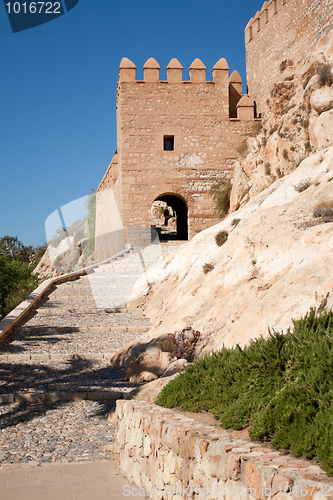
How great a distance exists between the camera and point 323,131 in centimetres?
1142

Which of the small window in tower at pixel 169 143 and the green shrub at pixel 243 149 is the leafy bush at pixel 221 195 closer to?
the green shrub at pixel 243 149

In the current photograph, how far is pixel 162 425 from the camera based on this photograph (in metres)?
3.57

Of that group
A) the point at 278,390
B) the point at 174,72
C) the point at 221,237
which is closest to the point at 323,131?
the point at 221,237

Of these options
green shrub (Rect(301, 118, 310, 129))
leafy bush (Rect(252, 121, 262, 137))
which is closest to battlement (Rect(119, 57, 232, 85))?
leafy bush (Rect(252, 121, 262, 137))

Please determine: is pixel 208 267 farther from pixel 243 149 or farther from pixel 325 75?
pixel 243 149

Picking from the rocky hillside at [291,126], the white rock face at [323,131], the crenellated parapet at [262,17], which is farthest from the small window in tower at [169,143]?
the white rock face at [323,131]

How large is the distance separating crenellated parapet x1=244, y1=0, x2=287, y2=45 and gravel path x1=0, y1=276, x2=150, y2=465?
13043 mm

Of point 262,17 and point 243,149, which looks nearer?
point 262,17

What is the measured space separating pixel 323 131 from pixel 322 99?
3.40 ft

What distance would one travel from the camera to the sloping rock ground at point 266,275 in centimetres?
514

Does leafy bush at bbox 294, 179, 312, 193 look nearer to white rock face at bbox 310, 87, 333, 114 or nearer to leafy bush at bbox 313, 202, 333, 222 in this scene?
leafy bush at bbox 313, 202, 333, 222

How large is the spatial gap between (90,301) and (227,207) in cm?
761

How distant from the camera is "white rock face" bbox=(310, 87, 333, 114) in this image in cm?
1168

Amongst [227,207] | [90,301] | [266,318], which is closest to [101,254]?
[227,207]
